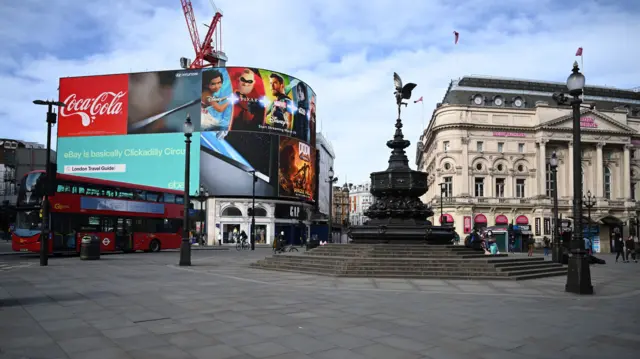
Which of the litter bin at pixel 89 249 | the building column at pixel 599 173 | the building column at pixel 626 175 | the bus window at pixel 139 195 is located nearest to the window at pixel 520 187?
the building column at pixel 599 173

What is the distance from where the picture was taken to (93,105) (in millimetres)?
64500

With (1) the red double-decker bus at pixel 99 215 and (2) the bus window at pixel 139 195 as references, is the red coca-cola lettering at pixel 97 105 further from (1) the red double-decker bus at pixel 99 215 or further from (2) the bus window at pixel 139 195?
(2) the bus window at pixel 139 195

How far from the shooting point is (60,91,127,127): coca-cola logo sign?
63750mm

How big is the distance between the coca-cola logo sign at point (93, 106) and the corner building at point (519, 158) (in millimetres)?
42872

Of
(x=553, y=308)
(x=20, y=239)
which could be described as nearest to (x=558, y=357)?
(x=553, y=308)

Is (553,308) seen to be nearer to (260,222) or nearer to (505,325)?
(505,325)

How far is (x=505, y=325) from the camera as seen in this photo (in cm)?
784

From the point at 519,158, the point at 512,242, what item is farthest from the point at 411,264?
the point at 519,158

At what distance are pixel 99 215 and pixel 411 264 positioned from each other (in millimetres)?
19040

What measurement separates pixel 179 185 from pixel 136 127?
9785 millimetres

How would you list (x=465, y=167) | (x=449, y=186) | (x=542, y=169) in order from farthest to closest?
(x=449, y=186), (x=542, y=169), (x=465, y=167)

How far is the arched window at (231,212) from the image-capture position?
62.4 meters

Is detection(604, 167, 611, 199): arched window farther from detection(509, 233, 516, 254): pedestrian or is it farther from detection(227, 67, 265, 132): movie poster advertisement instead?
detection(227, 67, 265, 132): movie poster advertisement

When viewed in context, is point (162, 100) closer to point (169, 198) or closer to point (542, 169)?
point (169, 198)
